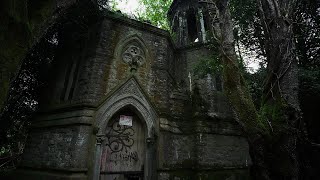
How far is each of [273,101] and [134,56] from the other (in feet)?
15.5

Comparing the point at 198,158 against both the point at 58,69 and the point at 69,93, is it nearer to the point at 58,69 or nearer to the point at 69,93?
the point at 69,93

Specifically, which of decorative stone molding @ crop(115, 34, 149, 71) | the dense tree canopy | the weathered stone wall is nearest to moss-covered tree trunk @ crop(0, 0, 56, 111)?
the dense tree canopy

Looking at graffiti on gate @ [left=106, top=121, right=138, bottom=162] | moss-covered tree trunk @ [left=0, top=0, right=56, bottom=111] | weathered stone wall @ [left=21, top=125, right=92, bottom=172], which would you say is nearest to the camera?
moss-covered tree trunk @ [left=0, top=0, right=56, bottom=111]

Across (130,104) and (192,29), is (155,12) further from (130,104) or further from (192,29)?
(130,104)

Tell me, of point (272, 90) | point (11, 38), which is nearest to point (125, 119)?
point (11, 38)

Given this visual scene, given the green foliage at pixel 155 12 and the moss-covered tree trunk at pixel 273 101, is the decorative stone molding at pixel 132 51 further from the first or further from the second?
the green foliage at pixel 155 12

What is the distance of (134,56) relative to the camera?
7.45m

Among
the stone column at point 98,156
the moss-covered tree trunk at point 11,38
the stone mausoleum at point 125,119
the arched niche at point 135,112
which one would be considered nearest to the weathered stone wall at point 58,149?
the stone mausoleum at point 125,119

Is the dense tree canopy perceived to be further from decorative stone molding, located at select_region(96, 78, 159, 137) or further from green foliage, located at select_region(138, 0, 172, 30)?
green foliage, located at select_region(138, 0, 172, 30)

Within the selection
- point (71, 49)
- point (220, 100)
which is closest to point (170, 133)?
point (220, 100)

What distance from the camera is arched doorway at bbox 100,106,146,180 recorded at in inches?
245

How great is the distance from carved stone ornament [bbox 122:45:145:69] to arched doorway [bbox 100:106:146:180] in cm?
167

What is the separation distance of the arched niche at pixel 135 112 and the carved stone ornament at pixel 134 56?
667mm

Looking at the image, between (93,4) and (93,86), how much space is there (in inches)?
118
